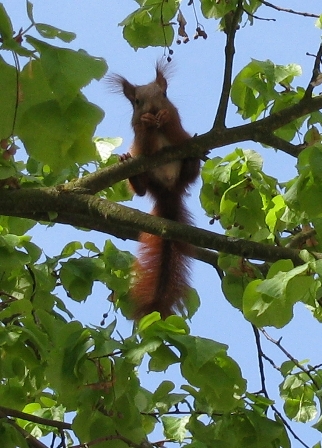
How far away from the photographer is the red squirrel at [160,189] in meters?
2.69

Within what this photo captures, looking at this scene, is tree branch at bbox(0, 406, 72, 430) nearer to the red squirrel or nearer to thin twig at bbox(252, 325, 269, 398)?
the red squirrel

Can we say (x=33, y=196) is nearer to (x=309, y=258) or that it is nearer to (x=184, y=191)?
(x=309, y=258)

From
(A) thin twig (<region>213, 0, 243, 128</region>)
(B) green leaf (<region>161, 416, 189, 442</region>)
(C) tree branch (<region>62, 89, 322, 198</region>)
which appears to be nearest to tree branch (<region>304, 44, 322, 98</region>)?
(C) tree branch (<region>62, 89, 322, 198</region>)

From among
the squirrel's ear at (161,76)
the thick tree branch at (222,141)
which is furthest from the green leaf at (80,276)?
the squirrel's ear at (161,76)

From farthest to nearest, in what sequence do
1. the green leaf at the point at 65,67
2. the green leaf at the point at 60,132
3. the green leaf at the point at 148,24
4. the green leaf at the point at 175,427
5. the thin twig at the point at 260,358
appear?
the green leaf at the point at 148,24, the thin twig at the point at 260,358, the green leaf at the point at 175,427, the green leaf at the point at 60,132, the green leaf at the point at 65,67

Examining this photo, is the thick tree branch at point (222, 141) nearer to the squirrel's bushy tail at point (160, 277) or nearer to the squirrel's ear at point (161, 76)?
the squirrel's bushy tail at point (160, 277)

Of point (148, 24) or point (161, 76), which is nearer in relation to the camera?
point (148, 24)

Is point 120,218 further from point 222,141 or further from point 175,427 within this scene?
point 175,427

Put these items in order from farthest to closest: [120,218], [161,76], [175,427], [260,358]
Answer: [161,76], [260,358], [175,427], [120,218]

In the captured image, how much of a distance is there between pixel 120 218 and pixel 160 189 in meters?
1.31

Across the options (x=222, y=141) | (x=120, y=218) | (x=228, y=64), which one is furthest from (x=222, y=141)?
(x=120, y=218)

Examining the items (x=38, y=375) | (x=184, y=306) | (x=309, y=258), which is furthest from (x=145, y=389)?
(x=309, y=258)

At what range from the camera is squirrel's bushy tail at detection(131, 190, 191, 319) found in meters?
2.61

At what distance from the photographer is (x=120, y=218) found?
2.08 meters
